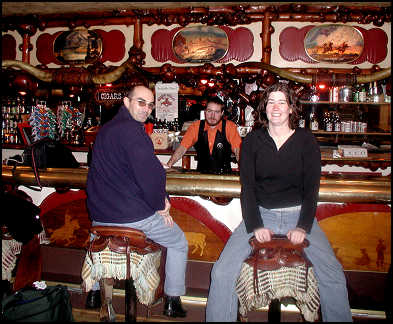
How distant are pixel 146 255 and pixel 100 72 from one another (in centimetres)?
405

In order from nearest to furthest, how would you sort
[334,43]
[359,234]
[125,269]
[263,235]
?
[263,235]
[125,269]
[359,234]
[334,43]

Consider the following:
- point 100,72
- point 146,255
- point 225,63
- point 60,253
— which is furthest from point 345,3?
point 60,253

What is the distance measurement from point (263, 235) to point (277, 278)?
233mm

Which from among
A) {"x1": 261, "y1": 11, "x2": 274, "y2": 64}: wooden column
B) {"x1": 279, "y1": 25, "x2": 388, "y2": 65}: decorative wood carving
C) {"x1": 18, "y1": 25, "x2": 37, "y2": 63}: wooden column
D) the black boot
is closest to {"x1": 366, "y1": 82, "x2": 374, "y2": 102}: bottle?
{"x1": 279, "y1": 25, "x2": 388, "y2": 65}: decorative wood carving

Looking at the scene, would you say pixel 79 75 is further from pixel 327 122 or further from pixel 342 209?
pixel 327 122

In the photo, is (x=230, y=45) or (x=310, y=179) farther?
(x=230, y=45)

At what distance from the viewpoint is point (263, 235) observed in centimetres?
170

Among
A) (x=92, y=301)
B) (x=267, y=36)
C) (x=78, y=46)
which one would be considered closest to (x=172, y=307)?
(x=92, y=301)

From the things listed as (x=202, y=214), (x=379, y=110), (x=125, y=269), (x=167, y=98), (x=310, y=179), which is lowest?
(x=125, y=269)

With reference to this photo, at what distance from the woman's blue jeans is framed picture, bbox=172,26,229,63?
4.00 metres

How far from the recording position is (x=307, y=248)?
5.72 feet

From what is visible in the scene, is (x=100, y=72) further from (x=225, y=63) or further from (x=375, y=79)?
(x=375, y=79)

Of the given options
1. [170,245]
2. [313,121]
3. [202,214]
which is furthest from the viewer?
[313,121]

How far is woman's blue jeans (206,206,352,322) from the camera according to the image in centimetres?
163
